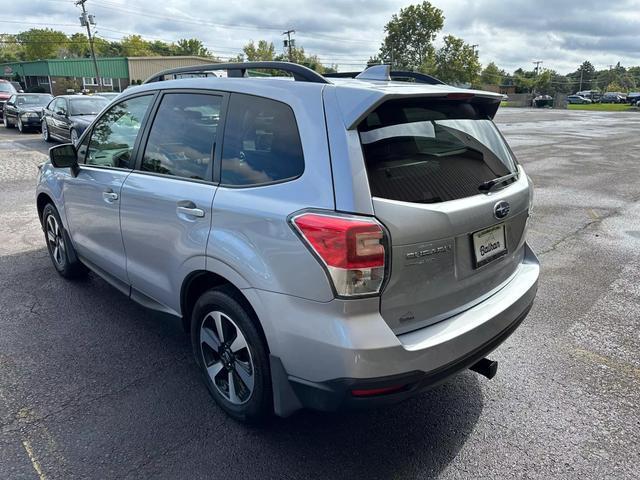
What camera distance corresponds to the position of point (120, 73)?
195ft

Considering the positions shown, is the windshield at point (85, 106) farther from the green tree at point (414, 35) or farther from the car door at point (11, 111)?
the green tree at point (414, 35)

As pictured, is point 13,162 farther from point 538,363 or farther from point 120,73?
point 120,73

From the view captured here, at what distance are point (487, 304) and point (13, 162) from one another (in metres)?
13.4

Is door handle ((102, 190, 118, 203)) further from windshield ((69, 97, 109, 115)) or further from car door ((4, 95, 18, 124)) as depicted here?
car door ((4, 95, 18, 124))

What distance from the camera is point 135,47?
114375 mm

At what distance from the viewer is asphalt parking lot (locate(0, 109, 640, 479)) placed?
2.42 m

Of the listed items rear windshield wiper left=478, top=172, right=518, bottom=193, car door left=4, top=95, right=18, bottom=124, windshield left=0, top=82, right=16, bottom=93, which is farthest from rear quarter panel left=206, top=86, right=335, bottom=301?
windshield left=0, top=82, right=16, bottom=93

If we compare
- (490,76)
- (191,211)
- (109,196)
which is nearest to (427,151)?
(191,211)

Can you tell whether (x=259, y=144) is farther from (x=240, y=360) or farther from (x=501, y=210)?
(x=501, y=210)

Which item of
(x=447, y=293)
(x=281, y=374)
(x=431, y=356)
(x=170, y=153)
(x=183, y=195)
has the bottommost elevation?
(x=281, y=374)

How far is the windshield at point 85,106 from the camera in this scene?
1462cm

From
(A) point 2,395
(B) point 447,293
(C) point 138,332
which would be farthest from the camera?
(C) point 138,332

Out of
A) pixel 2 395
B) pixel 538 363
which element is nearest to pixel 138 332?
pixel 2 395

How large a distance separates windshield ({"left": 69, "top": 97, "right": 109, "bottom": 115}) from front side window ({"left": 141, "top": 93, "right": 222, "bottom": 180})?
42.8ft
